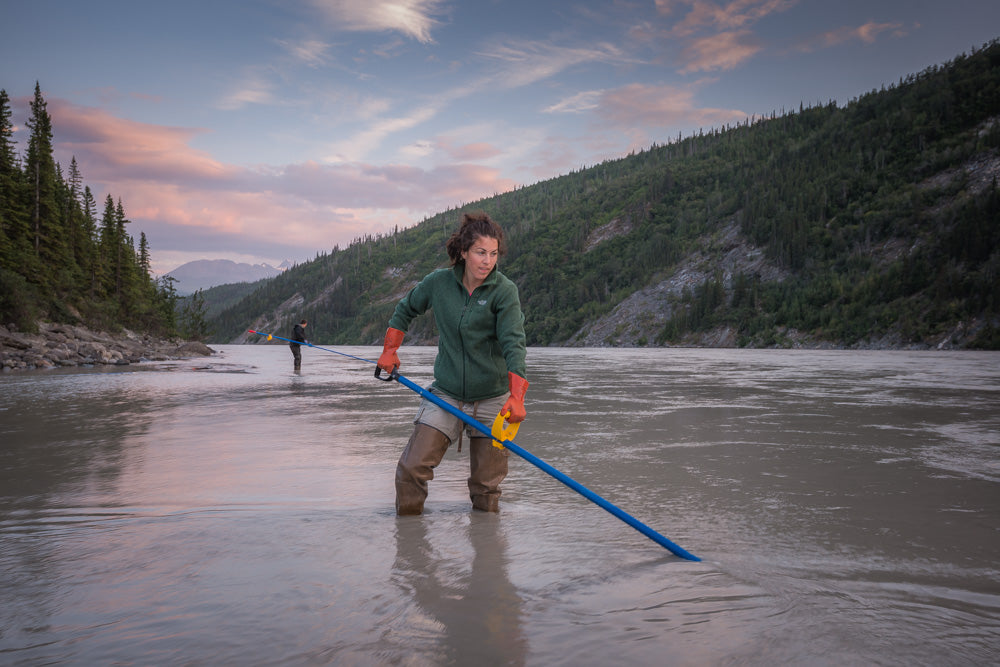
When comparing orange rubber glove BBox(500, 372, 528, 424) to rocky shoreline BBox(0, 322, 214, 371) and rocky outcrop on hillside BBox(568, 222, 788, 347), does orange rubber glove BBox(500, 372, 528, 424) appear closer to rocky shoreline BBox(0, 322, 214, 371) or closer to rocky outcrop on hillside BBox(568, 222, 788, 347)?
rocky shoreline BBox(0, 322, 214, 371)

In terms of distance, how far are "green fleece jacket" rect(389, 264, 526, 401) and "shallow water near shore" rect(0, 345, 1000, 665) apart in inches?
36.7

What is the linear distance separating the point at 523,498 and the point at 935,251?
262ft

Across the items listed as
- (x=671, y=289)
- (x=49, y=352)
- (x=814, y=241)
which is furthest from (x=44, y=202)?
(x=814, y=241)

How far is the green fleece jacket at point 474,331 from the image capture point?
12.2ft

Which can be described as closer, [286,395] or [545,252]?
[286,395]

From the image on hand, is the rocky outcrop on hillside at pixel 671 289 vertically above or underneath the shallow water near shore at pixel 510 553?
above

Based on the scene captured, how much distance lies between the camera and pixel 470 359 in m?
3.85

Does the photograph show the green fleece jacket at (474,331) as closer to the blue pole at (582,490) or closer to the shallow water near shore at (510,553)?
the blue pole at (582,490)

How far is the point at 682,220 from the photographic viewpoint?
377 feet

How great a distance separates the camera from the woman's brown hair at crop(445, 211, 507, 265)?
375 cm

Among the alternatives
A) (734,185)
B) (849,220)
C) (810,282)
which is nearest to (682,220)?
(734,185)

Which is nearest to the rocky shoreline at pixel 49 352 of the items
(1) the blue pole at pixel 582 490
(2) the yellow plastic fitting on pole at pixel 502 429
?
(1) the blue pole at pixel 582 490

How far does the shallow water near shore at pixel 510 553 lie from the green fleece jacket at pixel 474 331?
3.06ft

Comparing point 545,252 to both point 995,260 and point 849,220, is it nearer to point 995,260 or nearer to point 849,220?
point 849,220
